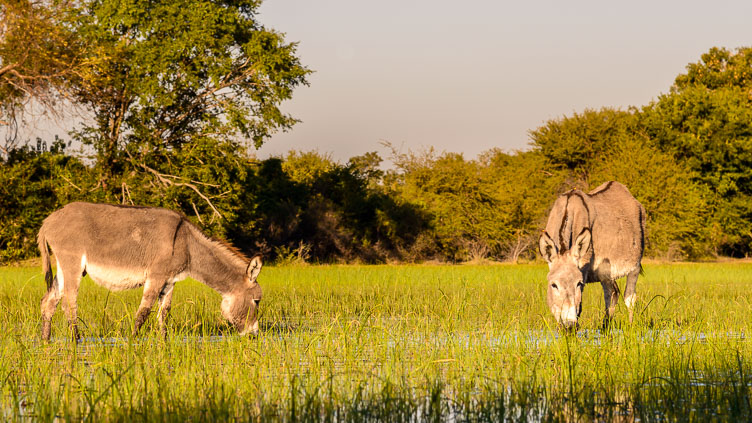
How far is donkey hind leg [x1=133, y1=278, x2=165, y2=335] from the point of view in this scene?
9.93m

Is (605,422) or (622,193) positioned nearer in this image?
(605,422)

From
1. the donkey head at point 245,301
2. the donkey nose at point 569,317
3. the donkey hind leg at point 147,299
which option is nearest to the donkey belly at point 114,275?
the donkey hind leg at point 147,299

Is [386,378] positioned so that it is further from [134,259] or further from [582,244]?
[134,259]

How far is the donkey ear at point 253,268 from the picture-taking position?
1052 cm

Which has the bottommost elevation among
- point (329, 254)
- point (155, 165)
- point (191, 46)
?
point (329, 254)

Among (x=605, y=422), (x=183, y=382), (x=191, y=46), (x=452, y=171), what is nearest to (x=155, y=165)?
(x=191, y=46)

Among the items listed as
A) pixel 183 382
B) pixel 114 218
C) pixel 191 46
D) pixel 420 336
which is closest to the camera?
pixel 183 382

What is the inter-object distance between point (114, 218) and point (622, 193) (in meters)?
7.93

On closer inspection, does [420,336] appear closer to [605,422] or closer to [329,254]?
[605,422]

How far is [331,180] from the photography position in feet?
139

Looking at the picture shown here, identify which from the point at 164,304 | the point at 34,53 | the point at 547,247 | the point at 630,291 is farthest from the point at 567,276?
the point at 34,53

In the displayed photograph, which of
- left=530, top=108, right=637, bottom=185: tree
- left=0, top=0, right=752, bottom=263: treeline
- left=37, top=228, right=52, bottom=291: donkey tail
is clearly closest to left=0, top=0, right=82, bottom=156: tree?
left=0, top=0, right=752, bottom=263: treeline

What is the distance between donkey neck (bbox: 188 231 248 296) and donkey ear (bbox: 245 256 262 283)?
0.19 metres

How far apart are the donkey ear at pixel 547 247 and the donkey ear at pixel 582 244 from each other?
234 mm
